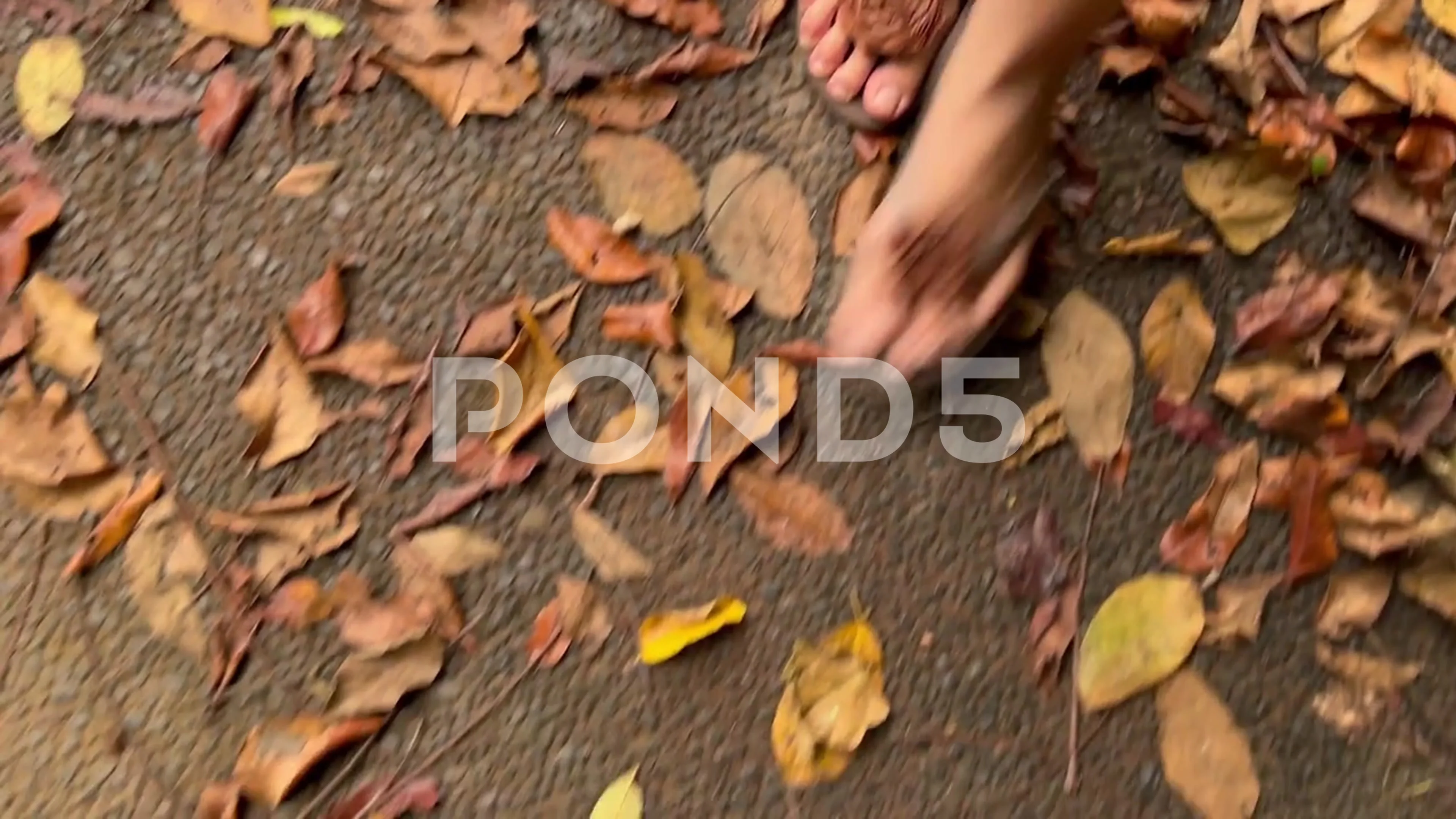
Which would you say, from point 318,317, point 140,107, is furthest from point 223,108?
point 318,317

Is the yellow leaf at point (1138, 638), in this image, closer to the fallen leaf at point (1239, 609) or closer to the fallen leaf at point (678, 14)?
the fallen leaf at point (1239, 609)

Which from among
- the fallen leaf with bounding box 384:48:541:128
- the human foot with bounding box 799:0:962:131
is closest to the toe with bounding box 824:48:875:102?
the human foot with bounding box 799:0:962:131

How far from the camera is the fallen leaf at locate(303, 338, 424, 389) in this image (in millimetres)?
765

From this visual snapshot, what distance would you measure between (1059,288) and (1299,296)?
0.51 feet

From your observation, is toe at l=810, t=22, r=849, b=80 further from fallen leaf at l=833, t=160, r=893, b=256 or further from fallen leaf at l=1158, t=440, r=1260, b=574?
fallen leaf at l=1158, t=440, r=1260, b=574

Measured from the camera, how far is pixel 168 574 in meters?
0.74

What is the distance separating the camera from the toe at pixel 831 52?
78 cm

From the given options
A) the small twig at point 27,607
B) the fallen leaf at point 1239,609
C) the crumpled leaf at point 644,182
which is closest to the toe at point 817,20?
the crumpled leaf at point 644,182

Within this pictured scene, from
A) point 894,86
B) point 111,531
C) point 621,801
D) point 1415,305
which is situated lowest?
point 621,801

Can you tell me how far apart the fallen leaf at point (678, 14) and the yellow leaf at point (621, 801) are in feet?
1.65

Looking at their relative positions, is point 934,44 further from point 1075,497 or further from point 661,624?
point 661,624

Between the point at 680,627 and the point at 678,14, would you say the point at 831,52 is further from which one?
the point at 680,627

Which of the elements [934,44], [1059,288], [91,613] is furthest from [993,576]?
[91,613]

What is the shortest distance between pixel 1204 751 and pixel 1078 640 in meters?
0.10
